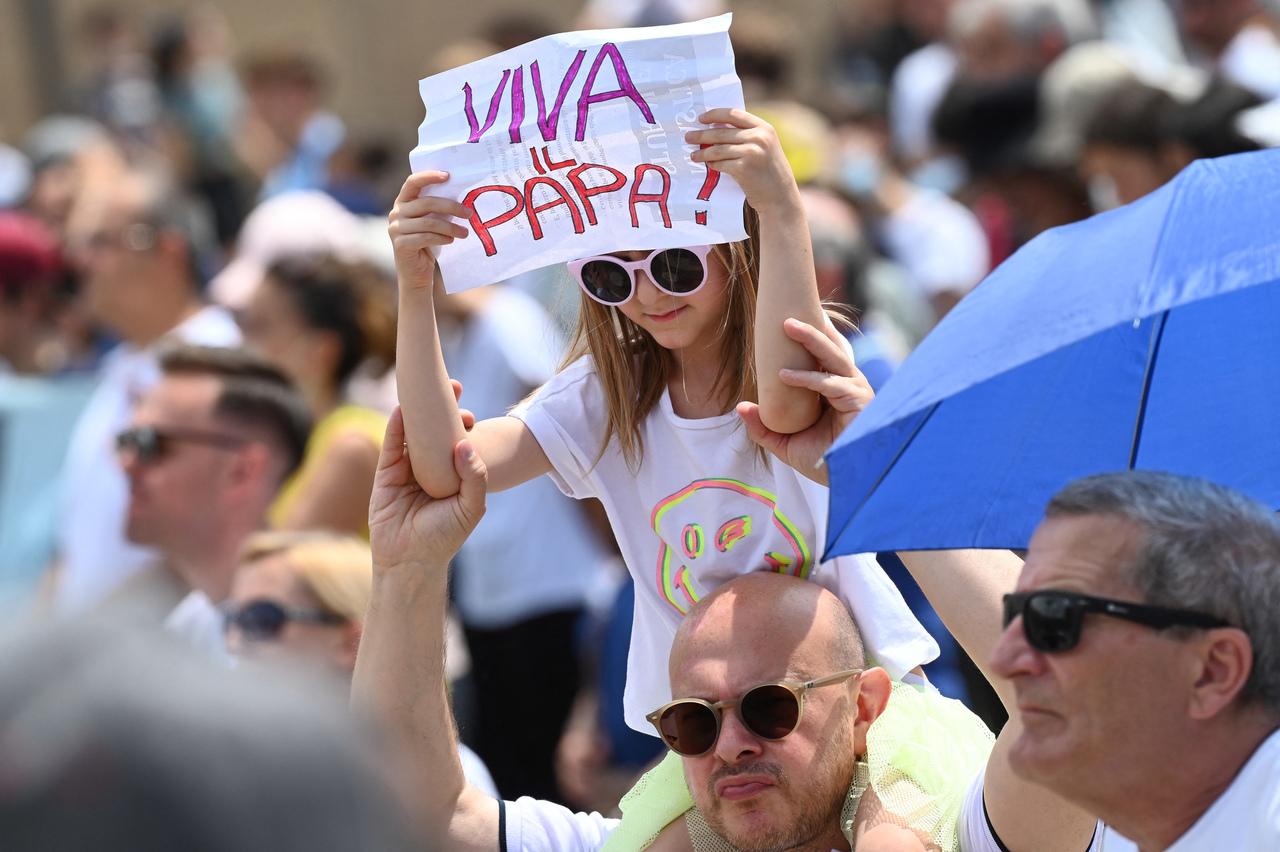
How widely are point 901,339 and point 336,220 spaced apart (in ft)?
6.02

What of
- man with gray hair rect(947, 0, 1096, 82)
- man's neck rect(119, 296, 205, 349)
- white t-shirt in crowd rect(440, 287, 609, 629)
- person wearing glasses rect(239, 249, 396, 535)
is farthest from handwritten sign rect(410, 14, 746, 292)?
man with gray hair rect(947, 0, 1096, 82)

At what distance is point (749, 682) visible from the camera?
2.89 metres

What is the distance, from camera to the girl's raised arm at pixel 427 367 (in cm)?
280

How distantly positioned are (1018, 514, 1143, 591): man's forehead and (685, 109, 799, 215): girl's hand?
589 mm

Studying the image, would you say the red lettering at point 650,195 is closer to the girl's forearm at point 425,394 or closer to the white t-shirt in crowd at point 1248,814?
the girl's forearm at point 425,394

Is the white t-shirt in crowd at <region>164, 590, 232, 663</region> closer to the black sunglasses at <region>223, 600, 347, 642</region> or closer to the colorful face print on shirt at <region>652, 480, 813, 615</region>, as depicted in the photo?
the black sunglasses at <region>223, 600, 347, 642</region>

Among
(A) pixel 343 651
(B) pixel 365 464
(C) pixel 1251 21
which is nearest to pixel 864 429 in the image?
(A) pixel 343 651

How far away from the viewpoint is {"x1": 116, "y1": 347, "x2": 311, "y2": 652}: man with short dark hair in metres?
4.98

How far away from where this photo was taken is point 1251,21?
7352mm

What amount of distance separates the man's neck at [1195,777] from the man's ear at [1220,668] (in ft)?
0.12

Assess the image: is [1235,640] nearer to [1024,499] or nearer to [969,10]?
[1024,499]

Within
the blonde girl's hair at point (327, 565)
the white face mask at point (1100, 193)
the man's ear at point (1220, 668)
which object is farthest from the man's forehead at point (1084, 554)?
the white face mask at point (1100, 193)

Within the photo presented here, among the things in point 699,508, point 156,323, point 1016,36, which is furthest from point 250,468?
point 1016,36

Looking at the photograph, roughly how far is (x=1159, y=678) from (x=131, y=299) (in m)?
4.68
